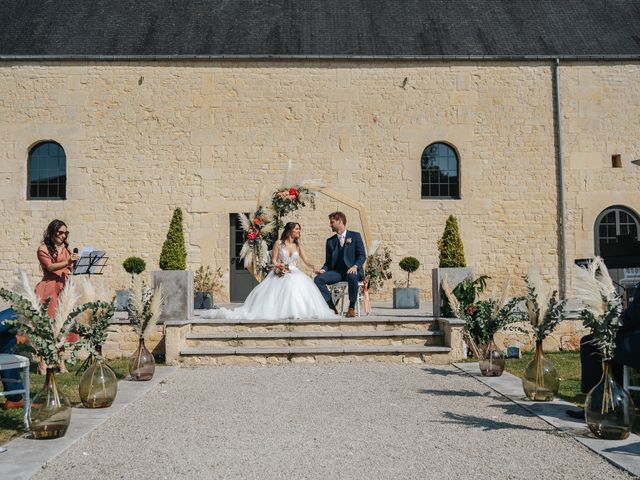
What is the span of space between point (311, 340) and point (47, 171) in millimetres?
9720

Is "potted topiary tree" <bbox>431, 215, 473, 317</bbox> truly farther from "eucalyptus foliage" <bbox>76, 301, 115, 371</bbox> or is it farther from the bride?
"eucalyptus foliage" <bbox>76, 301, 115, 371</bbox>

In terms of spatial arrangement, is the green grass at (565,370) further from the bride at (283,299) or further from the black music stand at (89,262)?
the black music stand at (89,262)

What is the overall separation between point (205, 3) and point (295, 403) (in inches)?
550

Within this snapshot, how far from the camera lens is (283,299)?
33.3 ft

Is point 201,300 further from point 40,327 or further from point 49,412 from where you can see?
point 49,412

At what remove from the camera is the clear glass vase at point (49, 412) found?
4.76 meters

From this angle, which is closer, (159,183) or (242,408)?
(242,408)

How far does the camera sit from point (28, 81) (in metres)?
15.6

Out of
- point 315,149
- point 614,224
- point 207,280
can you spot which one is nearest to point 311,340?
point 207,280

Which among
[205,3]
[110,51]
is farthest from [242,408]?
[205,3]

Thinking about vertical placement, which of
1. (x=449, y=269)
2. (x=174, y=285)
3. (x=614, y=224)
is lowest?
(x=174, y=285)

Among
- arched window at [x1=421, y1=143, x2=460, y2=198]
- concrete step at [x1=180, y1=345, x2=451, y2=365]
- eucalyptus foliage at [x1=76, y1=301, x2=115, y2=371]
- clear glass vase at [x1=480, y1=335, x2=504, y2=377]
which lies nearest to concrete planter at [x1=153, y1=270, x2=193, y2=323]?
concrete step at [x1=180, y1=345, x2=451, y2=365]

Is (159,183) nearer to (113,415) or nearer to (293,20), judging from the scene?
(293,20)

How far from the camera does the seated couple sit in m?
10.1
